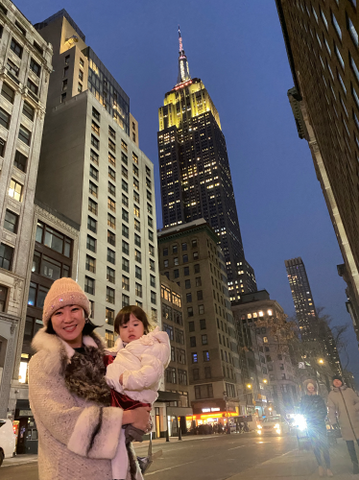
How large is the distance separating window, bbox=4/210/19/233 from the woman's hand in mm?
34637

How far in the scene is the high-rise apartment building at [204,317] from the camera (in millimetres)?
70750

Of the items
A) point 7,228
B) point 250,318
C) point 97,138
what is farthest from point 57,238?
point 250,318

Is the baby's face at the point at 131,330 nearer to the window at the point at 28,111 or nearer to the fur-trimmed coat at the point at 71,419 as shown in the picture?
the fur-trimmed coat at the point at 71,419

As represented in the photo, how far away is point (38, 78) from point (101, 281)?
26695mm

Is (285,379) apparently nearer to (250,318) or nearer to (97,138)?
(250,318)

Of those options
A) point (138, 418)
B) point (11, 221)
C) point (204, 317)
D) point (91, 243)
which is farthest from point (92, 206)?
point (138, 418)

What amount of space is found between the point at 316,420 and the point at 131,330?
8.57 meters

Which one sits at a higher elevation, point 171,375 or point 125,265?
point 125,265

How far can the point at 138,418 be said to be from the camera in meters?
2.62

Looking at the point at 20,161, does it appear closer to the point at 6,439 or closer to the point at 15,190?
the point at 15,190

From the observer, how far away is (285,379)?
12462 cm

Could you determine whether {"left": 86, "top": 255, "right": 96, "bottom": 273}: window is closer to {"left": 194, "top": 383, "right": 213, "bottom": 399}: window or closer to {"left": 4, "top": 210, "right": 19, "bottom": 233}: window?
{"left": 4, "top": 210, "right": 19, "bottom": 233}: window

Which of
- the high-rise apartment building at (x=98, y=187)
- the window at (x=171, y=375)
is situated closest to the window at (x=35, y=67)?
the high-rise apartment building at (x=98, y=187)

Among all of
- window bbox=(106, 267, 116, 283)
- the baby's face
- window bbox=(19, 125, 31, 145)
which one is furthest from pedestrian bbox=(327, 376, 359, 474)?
window bbox=(106, 267, 116, 283)
